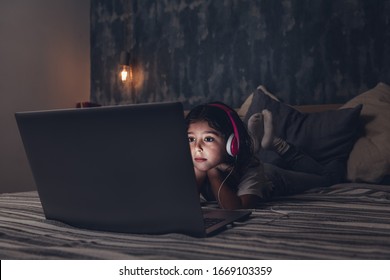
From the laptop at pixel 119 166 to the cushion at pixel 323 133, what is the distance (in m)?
1.07

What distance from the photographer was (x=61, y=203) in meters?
1.10

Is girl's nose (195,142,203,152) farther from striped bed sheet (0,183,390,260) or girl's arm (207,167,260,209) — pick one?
striped bed sheet (0,183,390,260)

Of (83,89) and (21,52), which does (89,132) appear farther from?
(83,89)

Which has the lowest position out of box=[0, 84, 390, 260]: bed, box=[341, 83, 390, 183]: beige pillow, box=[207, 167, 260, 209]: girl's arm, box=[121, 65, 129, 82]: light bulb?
box=[0, 84, 390, 260]: bed

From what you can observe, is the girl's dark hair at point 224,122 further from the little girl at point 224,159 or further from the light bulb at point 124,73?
the light bulb at point 124,73

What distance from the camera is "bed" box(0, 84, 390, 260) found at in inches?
33.3

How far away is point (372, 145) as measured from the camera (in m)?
1.99

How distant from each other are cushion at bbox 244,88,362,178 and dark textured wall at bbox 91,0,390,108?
1.77ft

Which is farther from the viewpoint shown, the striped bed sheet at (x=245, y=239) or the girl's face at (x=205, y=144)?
the girl's face at (x=205, y=144)

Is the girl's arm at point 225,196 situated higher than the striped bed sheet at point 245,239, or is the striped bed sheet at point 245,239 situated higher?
the girl's arm at point 225,196

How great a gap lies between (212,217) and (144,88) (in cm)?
241

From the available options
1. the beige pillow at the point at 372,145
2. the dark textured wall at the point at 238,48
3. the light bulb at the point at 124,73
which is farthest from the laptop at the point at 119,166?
the light bulb at the point at 124,73

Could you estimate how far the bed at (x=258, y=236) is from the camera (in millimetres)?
845

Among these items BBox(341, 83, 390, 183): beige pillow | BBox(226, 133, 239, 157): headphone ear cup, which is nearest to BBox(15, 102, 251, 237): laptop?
BBox(226, 133, 239, 157): headphone ear cup
